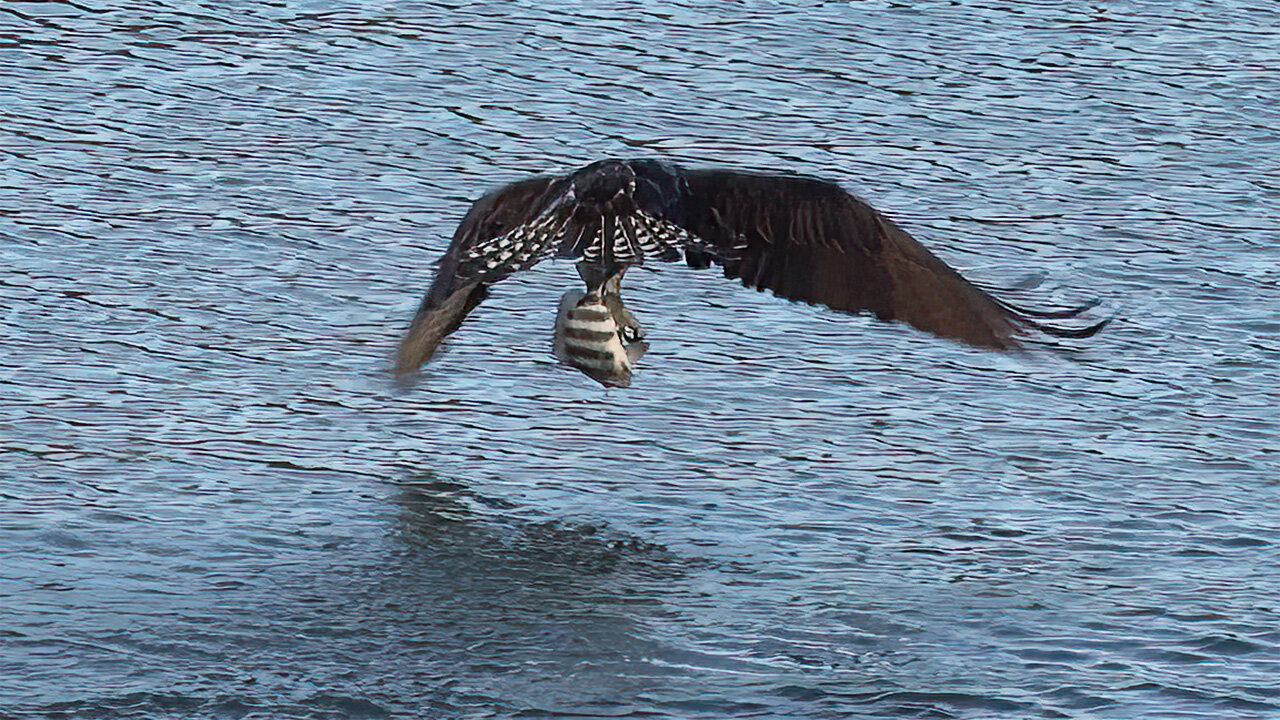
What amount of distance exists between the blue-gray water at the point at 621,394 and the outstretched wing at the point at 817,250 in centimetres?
42

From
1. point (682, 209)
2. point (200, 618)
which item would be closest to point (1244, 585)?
point (682, 209)

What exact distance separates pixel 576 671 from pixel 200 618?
1.34 meters

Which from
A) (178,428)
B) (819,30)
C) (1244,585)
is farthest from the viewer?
(819,30)

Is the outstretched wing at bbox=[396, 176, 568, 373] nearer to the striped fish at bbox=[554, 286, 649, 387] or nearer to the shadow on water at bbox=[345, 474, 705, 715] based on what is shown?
the striped fish at bbox=[554, 286, 649, 387]

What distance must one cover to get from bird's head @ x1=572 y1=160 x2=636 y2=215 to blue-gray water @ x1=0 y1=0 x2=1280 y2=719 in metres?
1.36

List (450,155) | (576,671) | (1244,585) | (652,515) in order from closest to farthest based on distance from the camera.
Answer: (576,671), (1244,585), (652,515), (450,155)

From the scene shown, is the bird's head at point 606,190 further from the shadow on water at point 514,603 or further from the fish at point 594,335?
the shadow on water at point 514,603

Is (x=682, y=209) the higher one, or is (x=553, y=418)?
(x=682, y=209)

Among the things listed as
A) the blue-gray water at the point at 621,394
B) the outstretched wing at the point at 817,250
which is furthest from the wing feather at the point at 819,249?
the blue-gray water at the point at 621,394

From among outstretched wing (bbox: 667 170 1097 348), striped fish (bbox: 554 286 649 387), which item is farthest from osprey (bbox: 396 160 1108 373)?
striped fish (bbox: 554 286 649 387)

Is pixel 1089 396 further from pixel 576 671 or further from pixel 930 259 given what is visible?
pixel 576 671

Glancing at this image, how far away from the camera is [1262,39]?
15.9 meters

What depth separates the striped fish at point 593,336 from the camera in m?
8.80

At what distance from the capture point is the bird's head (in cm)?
834
